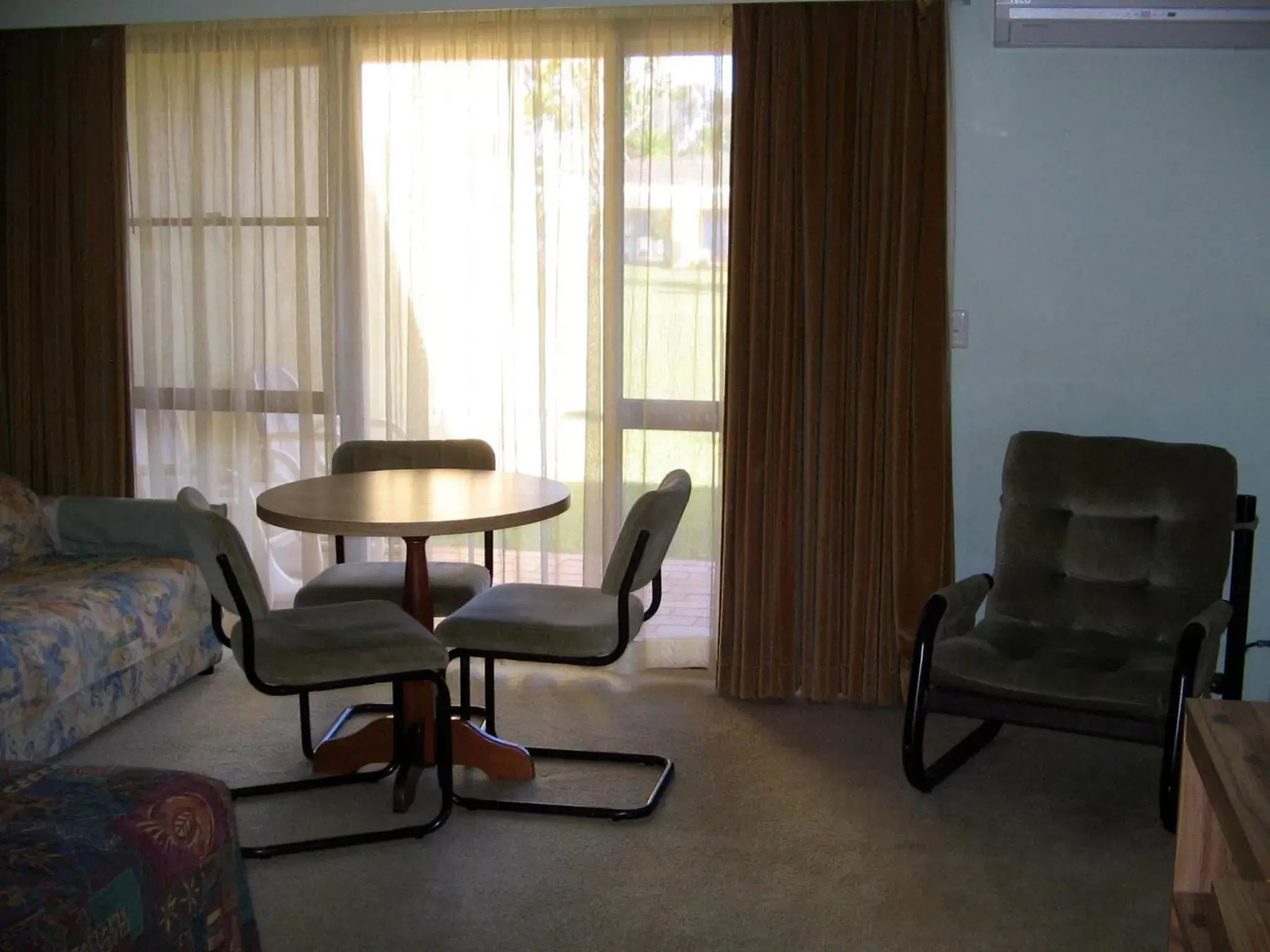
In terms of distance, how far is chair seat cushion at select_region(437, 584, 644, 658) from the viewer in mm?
3014

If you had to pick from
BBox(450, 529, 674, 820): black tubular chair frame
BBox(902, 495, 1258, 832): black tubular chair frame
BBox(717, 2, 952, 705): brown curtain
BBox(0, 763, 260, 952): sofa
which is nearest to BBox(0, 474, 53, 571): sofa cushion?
BBox(450, 529, 674, 820): black tubular chair frame

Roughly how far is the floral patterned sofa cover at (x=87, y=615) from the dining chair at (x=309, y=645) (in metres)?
0.55

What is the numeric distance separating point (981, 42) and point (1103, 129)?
1.48 ft

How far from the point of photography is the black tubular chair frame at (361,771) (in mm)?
2764

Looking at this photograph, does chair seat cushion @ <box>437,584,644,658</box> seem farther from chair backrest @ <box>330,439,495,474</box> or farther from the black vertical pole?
the black vertical pole

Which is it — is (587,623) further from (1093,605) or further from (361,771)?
(1093,605)

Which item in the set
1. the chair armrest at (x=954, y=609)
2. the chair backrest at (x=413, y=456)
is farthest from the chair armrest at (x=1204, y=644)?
the chair backrest at (x=413, y=456)

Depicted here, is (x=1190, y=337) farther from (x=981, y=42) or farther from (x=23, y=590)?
(x=23, y=590)

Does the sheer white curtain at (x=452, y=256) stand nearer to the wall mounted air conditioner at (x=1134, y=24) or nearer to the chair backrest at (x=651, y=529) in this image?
the wall mounted air conditioner at (x=1134, y=24)

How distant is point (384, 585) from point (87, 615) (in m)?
0.81

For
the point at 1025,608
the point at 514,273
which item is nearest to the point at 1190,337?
the point at 1025,608

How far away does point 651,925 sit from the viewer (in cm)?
257

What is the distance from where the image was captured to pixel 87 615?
344 cm

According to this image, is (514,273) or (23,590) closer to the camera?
(23,590)
